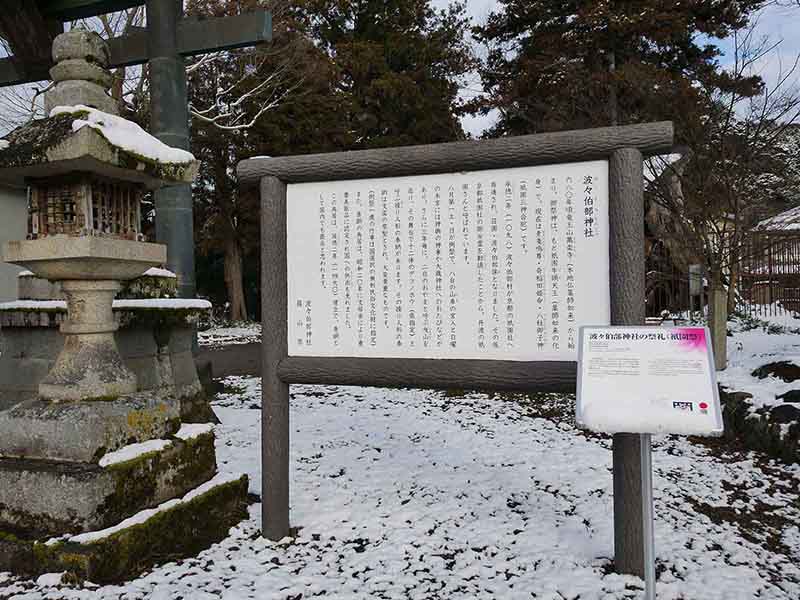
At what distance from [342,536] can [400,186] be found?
6.94 ft

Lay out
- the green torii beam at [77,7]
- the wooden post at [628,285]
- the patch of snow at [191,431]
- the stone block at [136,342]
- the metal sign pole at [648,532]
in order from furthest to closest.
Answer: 1. the green torii beam at [77,7]
2. the stone block at [136,342]
3. the patch of snow at [191,431]
4. the wooden post at [628,285]
5. the metal sign pole at [648,532]

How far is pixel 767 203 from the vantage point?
25.5 ft

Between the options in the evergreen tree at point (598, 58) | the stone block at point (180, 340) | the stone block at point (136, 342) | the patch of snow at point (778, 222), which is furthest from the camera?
the evergreen tree at point (598, 58)

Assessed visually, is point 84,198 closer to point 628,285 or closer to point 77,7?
point 628,285

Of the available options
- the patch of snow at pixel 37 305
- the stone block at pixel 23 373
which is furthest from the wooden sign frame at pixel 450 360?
the stone block at pixel 23 373

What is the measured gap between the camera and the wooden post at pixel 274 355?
3268 mm

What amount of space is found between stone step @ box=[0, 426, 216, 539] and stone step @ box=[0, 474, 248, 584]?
67 mm

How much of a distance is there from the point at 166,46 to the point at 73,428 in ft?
16.2

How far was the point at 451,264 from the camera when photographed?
3.03 meters

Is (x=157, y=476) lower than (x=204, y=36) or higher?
lower

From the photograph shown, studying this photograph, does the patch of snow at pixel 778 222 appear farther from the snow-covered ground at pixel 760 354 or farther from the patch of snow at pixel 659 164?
the snow-covered ground at pixel 760 354

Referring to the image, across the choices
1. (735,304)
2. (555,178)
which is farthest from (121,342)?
(735,304)

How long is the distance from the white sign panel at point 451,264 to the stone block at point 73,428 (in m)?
0.99

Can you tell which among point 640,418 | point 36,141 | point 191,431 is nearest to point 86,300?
point 36,141
